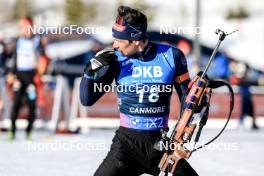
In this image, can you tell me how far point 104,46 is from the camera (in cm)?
2445

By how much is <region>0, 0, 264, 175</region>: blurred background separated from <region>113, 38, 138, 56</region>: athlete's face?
387 cm

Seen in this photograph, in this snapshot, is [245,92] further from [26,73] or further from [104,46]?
[104,46]

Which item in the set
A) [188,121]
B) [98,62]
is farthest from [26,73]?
[188,121]

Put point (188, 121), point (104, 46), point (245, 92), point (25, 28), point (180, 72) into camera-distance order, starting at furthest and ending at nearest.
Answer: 1. point (104, 46)
2. point (245, 92)
3. point (25, 28)
4. point (180, 72)
5. point (188, 121)

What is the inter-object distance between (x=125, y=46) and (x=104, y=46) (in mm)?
18803

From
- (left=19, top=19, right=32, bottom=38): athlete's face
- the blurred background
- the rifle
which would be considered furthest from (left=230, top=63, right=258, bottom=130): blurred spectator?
the rifle

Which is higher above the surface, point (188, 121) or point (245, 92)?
point (188, 121)

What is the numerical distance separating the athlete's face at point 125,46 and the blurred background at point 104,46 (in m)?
3.87

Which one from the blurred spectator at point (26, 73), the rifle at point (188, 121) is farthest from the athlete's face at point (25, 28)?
the rifle at point (188, 121)

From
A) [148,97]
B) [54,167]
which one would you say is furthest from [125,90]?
[54,167]

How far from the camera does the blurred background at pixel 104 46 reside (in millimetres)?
15705

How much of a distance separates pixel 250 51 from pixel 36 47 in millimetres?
34264

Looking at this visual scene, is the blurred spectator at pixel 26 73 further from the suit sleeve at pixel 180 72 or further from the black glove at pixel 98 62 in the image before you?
A: the black glove at pixel 98 62

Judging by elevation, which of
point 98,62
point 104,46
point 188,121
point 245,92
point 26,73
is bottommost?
point 104,46
